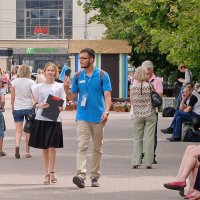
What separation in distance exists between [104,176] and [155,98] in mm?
2046

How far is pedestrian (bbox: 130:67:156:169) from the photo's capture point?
15859 mm

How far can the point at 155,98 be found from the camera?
15.8 metres

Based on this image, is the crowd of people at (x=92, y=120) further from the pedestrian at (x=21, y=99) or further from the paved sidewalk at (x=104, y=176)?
the pedestrian at (x=21, y=99)

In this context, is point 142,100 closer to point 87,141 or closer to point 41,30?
point 87,141

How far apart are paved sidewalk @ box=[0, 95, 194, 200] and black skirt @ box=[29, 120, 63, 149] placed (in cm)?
55

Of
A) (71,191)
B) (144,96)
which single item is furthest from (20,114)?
(71,191)

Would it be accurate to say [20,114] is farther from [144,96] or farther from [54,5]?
[54,5]

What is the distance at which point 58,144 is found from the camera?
13.6m

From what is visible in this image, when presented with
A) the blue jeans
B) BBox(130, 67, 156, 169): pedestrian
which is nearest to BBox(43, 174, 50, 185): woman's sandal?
BBox(130, 67, 156, 169): pedestrian

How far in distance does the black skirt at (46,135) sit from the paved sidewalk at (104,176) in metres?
0.55

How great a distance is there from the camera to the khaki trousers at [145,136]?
15859mm

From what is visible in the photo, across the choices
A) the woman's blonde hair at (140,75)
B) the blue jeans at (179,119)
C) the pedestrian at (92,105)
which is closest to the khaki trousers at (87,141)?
the pedestrian at (92,105)

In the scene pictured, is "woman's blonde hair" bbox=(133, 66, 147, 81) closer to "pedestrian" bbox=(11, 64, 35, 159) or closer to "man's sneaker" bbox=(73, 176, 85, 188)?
"pedestrian" bbox=(11, 64, 35, 159)

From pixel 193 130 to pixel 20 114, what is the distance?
18.0ft
